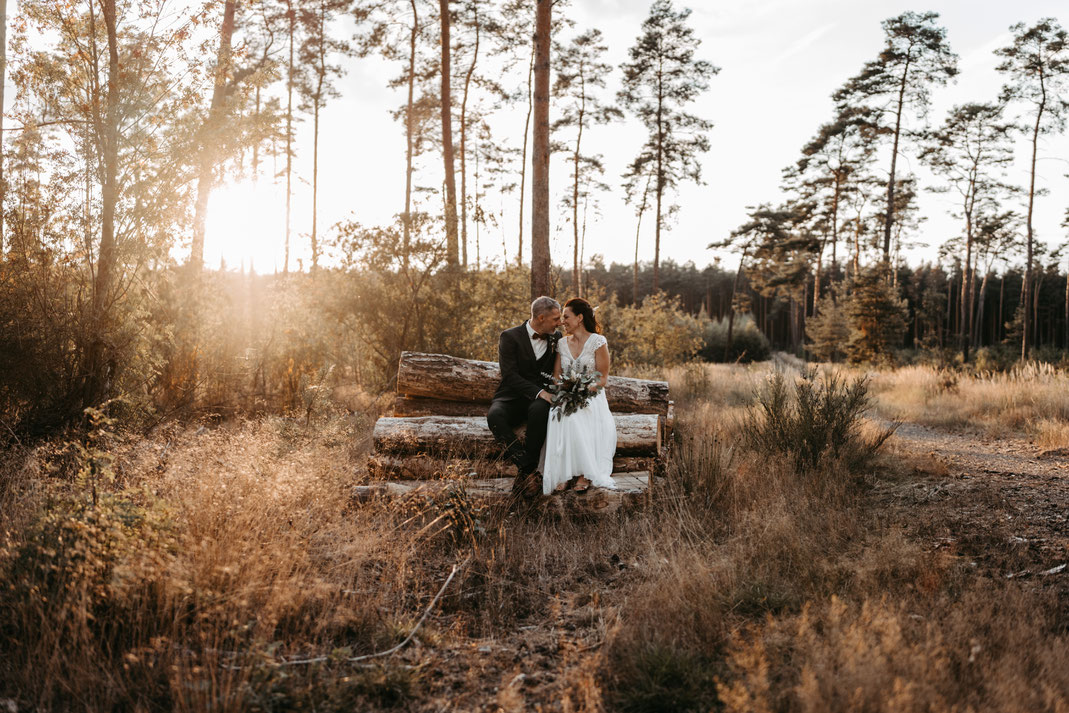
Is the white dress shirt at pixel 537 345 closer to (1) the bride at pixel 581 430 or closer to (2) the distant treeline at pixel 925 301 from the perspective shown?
(1) the bride at pixel 581 430

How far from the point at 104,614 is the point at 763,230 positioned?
3480 centimetres

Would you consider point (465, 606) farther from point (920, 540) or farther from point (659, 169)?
point (659, 169)

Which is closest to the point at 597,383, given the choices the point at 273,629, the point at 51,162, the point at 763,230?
the point at 273,629

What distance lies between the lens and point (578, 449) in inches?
211

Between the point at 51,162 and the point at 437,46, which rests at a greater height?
the point at 437,46

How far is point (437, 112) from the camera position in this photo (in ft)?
62.8

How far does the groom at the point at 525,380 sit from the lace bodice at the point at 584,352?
0.16 meters

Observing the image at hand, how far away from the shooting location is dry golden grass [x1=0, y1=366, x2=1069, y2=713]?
254cm

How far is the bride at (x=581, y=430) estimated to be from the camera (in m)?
5.33

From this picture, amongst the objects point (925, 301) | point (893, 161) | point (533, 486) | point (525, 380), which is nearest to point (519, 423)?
point (525, 380)

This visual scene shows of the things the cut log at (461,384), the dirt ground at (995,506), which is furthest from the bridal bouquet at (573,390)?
the dirt ground at (995,506)

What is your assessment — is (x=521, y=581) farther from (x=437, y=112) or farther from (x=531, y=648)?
(x=437, y=112)

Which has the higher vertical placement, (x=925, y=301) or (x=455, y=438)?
(x=925, y=301)

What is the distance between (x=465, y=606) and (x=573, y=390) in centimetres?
229
